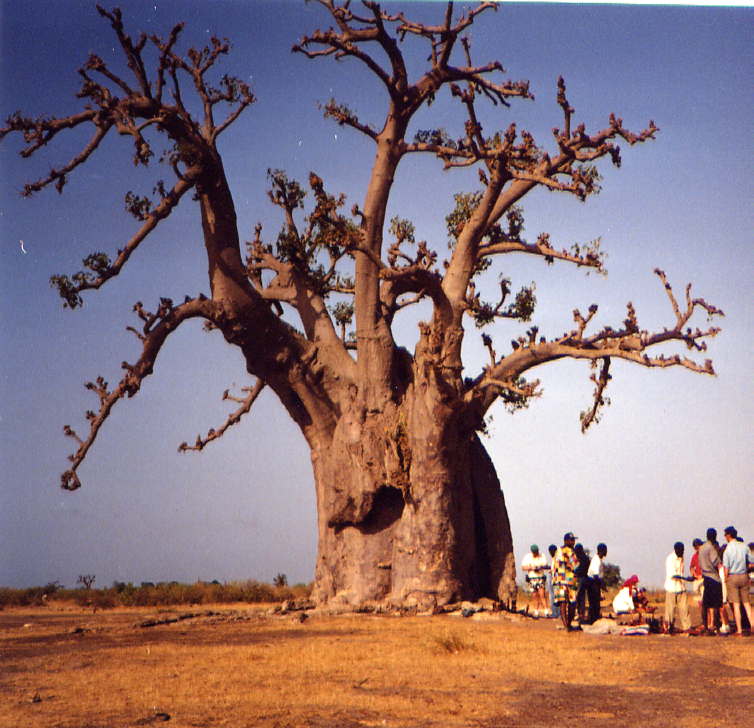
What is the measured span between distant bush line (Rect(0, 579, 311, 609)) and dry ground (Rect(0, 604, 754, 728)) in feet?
27.9

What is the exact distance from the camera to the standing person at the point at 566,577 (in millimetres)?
11797

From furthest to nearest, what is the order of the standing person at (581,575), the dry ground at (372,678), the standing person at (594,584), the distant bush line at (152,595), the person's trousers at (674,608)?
the distant bush line at (152,595), the standing person at (594,584), the person's trousers at (674,608), the standing person at (581,575), the dry ground at (372,678)

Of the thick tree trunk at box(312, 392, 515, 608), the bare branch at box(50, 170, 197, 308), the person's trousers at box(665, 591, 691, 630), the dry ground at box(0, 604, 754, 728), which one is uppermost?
the bare branch at box(50, 170, 197, 308)

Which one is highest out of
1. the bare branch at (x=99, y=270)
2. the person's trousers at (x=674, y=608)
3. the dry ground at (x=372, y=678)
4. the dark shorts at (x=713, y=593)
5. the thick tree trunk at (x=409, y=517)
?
the bare branch at (x=99, y=270)

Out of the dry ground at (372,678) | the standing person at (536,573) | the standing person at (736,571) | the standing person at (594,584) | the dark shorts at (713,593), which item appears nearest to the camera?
the dry ground at (372,678)

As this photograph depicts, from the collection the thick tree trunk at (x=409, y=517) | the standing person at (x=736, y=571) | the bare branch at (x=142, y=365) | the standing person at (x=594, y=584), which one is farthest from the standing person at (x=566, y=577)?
the bare branch at (x=142, y=365)

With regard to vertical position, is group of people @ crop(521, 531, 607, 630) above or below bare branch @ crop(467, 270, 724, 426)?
below

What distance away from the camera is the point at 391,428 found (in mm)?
15133

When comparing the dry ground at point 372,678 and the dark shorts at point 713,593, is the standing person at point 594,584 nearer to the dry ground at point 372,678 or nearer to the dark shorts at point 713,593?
the dry ground at point 372,678

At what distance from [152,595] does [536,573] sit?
9.59m


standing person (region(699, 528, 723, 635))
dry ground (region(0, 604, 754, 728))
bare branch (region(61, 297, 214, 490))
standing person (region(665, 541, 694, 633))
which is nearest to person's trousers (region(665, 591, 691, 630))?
standing person (region(665, 541, 694, 633))

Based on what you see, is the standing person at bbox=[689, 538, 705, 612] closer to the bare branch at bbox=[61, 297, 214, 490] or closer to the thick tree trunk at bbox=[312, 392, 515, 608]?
the thick tree trunk at bbox=[312, 392, 515, 608]

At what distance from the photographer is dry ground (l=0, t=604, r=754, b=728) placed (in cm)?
636

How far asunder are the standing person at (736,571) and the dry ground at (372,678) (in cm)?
76
